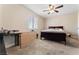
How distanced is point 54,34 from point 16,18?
639 millimetres

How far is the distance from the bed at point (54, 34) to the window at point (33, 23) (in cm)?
15

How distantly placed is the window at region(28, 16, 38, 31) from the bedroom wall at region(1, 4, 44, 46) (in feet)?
0.16

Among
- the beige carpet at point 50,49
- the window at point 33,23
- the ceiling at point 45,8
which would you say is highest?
the ceiling at point 45,8

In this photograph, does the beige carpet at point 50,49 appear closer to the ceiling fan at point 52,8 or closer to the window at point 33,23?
the window at point 33,23

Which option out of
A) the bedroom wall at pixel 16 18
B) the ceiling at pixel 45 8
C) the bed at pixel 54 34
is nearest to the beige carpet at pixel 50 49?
the bed at pixel 54 34

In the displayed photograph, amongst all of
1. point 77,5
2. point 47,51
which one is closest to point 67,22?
point 77,5

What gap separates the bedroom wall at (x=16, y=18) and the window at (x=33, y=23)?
0.16 feet

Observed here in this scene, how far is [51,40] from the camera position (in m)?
1.95

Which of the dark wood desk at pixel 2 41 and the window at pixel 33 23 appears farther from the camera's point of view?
the window at pixel 33 23

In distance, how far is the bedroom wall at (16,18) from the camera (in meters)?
1.86

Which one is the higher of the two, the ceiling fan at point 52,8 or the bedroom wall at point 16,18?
the ceiling fan at point 52,8

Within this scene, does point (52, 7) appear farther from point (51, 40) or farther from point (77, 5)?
point (51, 40)

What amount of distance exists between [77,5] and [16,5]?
3.09 feet
